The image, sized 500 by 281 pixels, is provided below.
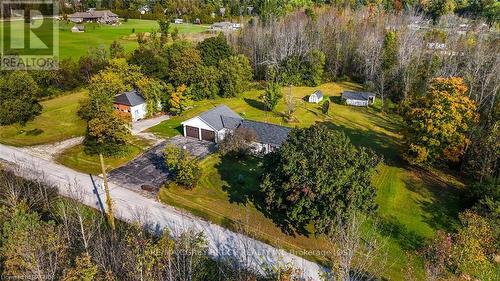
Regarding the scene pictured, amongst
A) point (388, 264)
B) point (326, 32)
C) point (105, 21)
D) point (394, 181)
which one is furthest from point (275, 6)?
point (388, 264)

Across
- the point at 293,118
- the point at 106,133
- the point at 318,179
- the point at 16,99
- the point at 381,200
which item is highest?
the point at 16,99

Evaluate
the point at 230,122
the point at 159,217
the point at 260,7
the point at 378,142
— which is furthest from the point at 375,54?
the point at 159,217

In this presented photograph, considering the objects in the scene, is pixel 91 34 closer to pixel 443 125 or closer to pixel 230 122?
pixel 230 122

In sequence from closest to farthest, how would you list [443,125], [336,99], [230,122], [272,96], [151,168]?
1. [443,125]
2. [151,168]
3. [230,122]
4. [272,96]
5. [336,99]

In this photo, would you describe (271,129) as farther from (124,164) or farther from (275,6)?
(275,6)

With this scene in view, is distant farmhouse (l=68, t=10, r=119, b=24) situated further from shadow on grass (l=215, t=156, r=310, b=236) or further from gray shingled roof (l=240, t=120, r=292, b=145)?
shadow on grass (l=215, t=156, r=310, b=236)

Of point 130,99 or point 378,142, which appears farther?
point 130,99

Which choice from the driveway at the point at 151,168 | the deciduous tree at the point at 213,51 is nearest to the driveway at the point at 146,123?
the driveway at the point at 151,168
